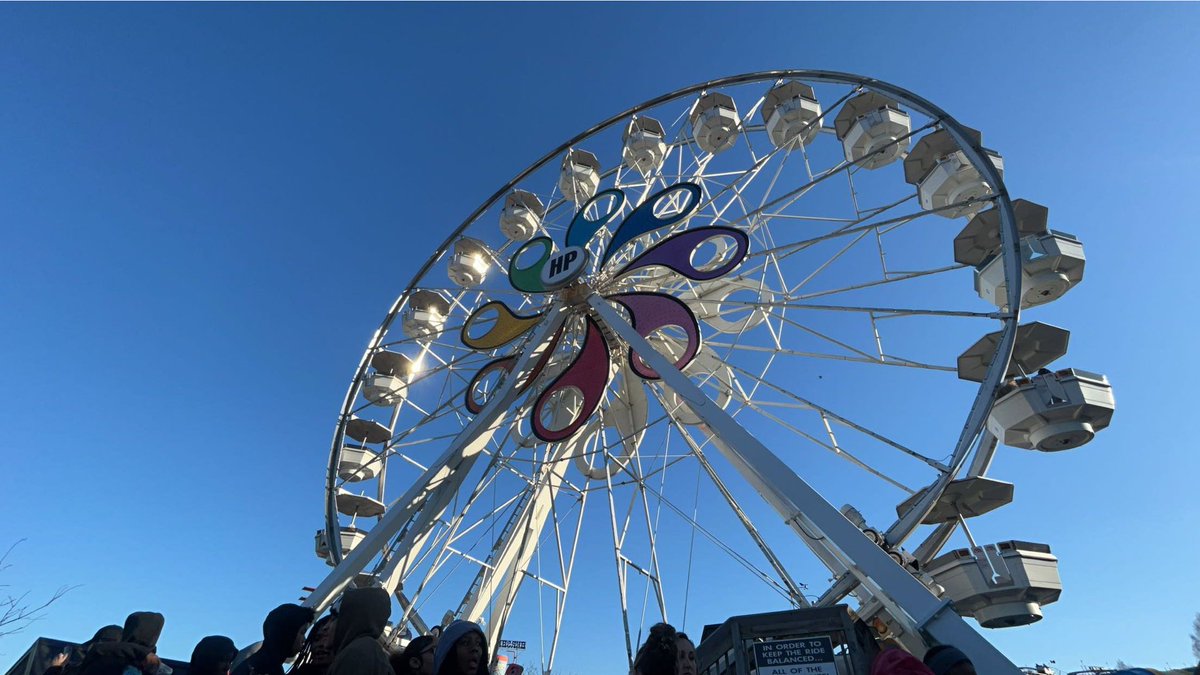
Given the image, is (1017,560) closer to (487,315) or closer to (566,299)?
(566,299)

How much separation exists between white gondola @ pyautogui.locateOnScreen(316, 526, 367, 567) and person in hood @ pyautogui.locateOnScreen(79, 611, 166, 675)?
7.41m

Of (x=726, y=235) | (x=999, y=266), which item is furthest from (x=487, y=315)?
(x=999, y=266)

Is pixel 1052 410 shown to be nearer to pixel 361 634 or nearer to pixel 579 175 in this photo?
pixel 361 634

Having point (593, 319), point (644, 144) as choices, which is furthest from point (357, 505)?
point (644, 144)

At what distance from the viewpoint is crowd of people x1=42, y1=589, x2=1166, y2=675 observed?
221 centimetres

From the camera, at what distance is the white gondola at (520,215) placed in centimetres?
1278

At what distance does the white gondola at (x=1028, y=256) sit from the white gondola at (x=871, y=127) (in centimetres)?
218

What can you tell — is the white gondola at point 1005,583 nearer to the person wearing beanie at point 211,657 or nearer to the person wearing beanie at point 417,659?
the person wearing beanie at point 417,659

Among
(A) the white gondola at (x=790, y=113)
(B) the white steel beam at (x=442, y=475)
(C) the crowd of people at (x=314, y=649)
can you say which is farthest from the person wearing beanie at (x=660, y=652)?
(A) the white gondola at (x=790, y=113)

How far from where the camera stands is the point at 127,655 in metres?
3.16

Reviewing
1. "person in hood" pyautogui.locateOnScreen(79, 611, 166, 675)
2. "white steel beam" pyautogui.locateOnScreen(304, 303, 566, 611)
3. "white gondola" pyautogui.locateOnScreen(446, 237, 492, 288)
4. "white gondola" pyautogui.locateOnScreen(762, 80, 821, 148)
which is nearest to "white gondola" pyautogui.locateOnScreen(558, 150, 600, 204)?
"white gondola" pyautogui.locateOnScreen(446, 237, 492, 288)

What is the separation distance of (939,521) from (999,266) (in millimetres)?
3697

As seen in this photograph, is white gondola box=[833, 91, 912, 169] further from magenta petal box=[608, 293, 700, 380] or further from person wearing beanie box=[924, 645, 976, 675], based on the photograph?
person wearing beanie box=[924, 645, 976, 675]

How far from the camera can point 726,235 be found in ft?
29.2
